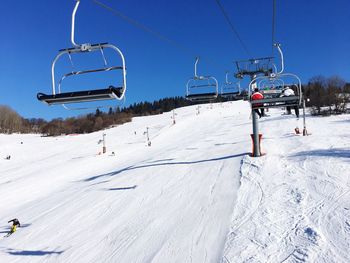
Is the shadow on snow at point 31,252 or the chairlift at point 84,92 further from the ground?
the chairlift at point 84,92

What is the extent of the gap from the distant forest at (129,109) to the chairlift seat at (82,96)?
1.84 feet

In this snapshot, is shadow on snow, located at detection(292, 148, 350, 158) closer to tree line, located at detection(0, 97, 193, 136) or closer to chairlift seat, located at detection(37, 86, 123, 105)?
chairlift seat, located at detection(37, 86, 123, 105)

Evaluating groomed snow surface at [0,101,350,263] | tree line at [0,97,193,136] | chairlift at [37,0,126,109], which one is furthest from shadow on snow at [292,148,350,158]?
tree line at [0,97,193,136]

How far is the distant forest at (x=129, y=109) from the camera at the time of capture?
158 ft

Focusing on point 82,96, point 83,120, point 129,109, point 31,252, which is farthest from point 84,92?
point 129,109

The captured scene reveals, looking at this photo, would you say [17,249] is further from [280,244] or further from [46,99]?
[280,244]

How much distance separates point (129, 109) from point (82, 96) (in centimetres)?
11295

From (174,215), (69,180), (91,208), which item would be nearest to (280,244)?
(174,215)

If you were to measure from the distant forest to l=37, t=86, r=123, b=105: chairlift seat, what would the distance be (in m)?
0.56

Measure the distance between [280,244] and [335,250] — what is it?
3.13 feet

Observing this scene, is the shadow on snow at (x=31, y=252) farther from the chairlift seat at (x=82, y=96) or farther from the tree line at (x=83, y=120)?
the tree line at (x=83, y=120)

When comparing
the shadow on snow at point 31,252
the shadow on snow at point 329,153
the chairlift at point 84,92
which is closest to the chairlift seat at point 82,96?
the chairlift at point 84,92

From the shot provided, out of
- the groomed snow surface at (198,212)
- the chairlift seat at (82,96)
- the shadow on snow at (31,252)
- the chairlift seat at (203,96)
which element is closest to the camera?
the chairlift seat at (82,96)

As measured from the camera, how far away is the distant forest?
158 feet
